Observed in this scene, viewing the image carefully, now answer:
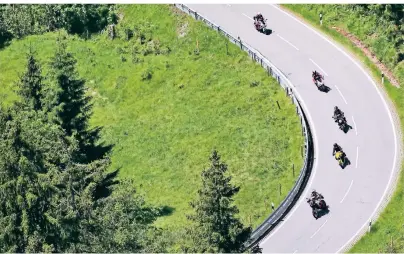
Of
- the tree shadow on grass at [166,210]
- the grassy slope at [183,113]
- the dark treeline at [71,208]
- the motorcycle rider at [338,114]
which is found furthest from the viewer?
the motorcycle rider at [338,114]

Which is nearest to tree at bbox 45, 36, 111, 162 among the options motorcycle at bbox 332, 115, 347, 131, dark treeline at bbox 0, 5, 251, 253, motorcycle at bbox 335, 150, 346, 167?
dark treeline at bbox 0, 5, 251, 253

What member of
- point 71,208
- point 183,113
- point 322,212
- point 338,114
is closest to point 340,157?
point 338,114

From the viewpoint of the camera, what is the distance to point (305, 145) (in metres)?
74.3

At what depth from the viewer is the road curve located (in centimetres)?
6756

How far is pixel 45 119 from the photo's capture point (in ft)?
241

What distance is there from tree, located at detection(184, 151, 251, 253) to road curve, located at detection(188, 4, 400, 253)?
13.4 metres

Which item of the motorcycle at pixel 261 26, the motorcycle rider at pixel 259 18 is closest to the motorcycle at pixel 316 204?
the motorcycle at pixel 261 26

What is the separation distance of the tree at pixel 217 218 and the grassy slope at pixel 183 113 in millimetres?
15810

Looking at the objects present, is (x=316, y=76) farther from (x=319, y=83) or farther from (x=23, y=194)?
(x=23, y=194)

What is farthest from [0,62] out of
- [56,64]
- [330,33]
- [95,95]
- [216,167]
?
[216,167]

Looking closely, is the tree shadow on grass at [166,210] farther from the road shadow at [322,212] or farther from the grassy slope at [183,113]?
the road shadow at [322,212]

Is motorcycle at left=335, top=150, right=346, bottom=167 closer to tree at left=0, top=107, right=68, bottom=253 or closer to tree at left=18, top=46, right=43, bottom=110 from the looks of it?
tree at left=0, top=107, right=68, bottom=253

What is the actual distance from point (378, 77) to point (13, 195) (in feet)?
120

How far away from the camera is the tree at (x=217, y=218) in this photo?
52.6 metres
